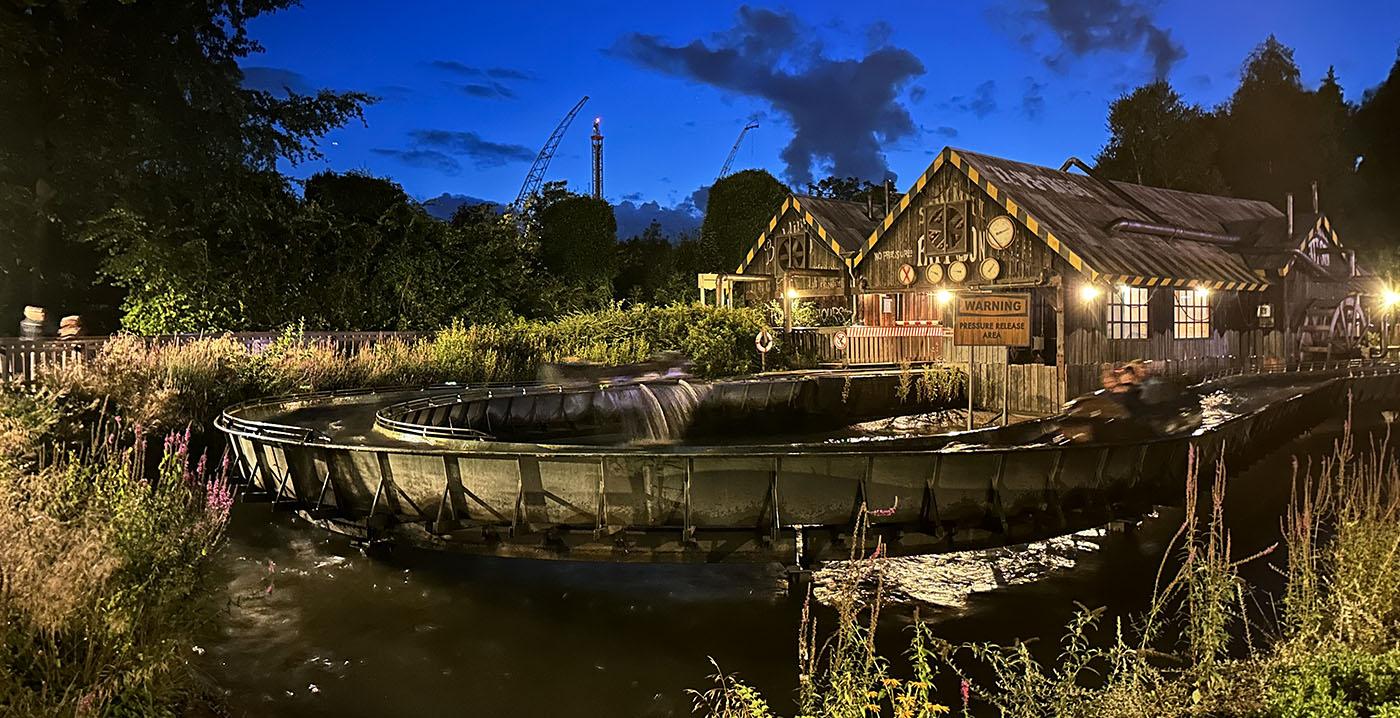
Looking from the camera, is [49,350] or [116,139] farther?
[116,139]

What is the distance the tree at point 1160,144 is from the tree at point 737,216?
23968mm

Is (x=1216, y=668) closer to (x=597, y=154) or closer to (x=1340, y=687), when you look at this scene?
(x=1340, y=687)

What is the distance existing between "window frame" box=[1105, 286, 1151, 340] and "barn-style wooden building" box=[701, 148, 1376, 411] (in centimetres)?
Answer: 4

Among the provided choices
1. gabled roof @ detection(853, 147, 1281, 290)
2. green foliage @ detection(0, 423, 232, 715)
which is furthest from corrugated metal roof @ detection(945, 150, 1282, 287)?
green foliage @ detection(0, 423, 232, 715)

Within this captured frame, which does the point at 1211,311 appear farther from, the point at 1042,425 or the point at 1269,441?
the point at 1042,425

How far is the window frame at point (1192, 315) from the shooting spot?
21.1m

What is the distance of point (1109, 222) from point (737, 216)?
67.0ft

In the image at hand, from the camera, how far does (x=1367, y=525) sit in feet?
18.8

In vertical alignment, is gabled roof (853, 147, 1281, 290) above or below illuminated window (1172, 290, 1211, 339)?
above

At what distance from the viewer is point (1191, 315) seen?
2166cm

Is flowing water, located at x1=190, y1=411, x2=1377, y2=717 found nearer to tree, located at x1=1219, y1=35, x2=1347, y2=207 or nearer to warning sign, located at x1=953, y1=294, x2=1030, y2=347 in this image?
warning sign, located at x1=953, y1=294, x2=1030, y2=347

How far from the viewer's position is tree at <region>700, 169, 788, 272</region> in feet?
128

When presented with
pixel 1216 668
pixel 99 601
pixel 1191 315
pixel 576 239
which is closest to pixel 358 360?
pixel 99 601

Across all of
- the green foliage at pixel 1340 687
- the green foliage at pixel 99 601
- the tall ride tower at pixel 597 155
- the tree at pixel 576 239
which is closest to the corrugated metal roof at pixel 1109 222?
the green foliage at pixel 1340 687
